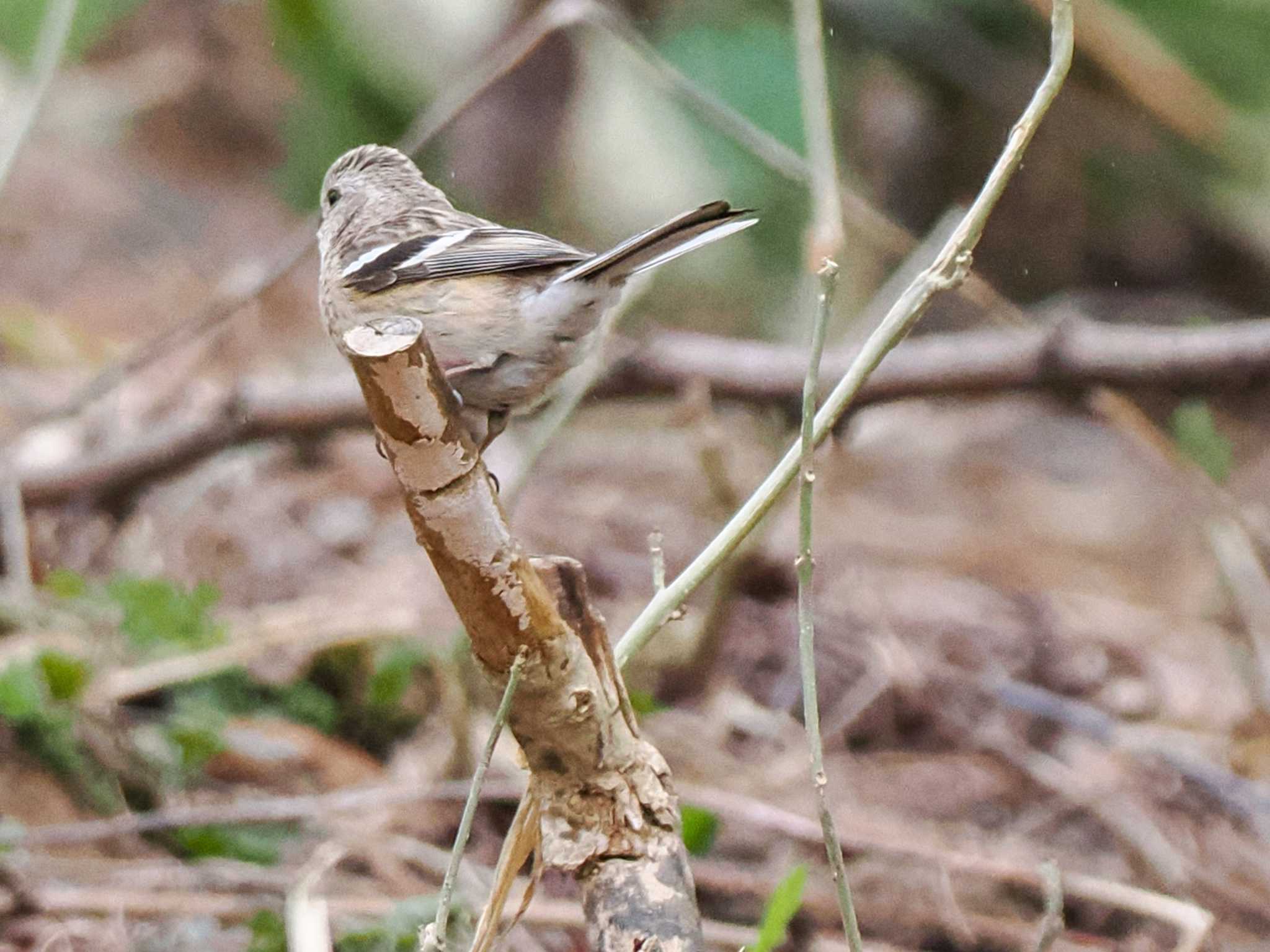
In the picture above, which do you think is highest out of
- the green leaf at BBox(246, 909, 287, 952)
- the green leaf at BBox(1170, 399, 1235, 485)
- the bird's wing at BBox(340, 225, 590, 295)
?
the green leaf at BBox(1170, 399, 1235, 485)

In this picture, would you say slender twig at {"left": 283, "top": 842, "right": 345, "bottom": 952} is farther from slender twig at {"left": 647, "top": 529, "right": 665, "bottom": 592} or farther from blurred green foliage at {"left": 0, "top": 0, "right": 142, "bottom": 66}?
blurred green foliage at {"left": 0, "top": 0, "right": 142, "bottom": 66}

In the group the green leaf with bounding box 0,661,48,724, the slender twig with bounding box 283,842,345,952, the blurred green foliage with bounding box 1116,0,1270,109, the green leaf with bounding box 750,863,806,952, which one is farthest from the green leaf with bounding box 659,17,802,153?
the green leaf with bounding box 750,863,806,952

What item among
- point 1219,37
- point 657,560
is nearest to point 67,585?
point 657,560

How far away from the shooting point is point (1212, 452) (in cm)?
439

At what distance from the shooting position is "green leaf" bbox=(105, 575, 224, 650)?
4.42 meters

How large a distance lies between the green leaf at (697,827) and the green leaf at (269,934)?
0.96 m

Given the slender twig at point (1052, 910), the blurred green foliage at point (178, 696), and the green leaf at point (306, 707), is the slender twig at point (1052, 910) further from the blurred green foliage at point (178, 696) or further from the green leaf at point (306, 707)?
the green leaf at point (306, 707)

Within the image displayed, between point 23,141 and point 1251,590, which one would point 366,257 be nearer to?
point 23,141

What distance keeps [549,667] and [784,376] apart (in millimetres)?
3115

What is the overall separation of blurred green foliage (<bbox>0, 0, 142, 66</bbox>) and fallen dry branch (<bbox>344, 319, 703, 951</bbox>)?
16.5ft

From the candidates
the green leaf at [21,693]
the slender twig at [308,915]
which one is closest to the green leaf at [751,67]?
the green leaf at [21,693]

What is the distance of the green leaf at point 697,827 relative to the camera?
3.81 metres

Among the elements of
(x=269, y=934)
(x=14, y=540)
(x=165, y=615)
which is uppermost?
(x=14, y=540)

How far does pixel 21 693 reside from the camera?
4039 mm
